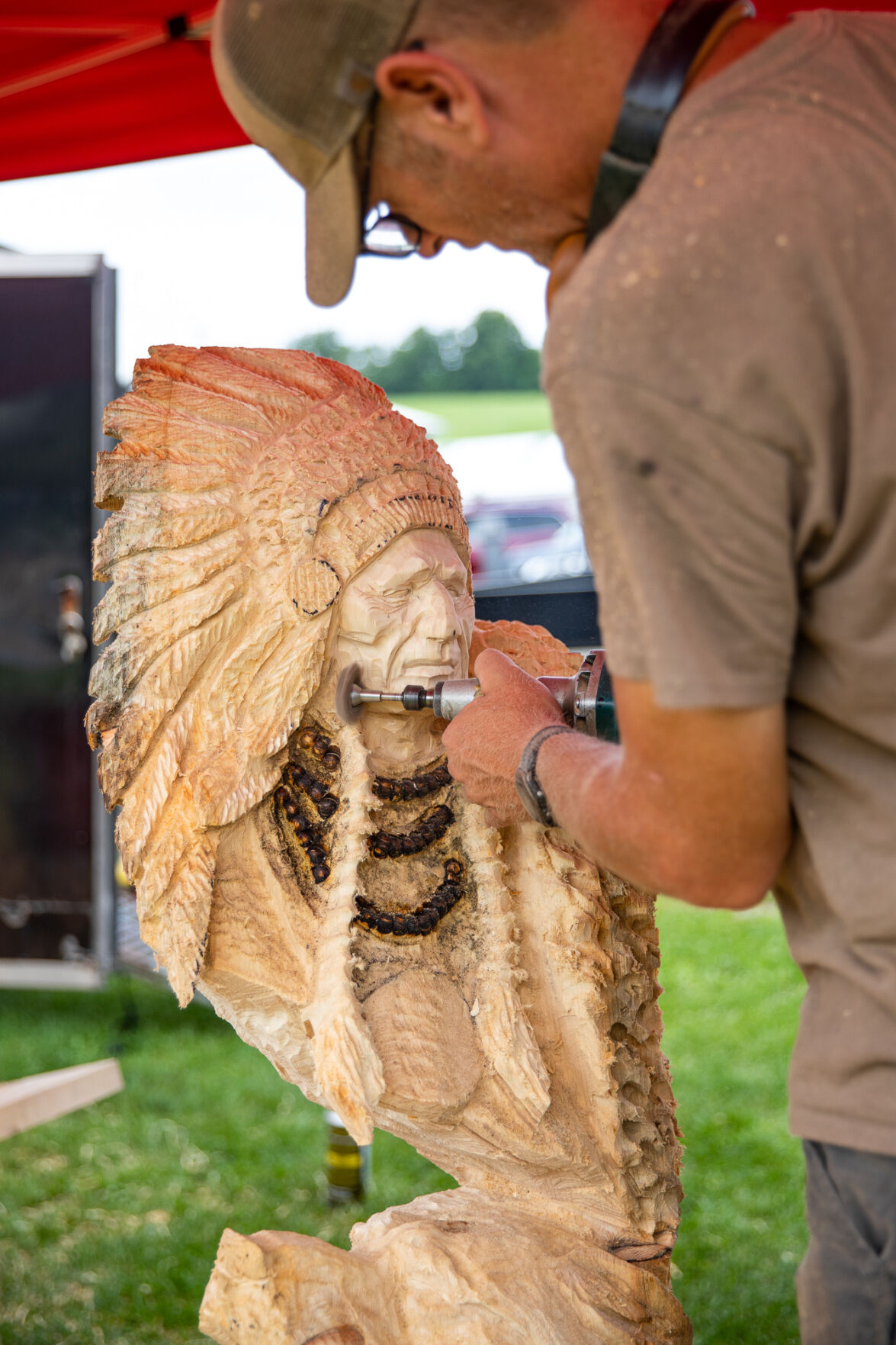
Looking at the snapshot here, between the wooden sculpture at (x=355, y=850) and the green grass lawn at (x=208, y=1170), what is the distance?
1.26 meters

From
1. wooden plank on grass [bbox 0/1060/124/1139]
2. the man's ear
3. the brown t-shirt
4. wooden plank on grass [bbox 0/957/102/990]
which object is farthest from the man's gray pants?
wooden plank on grass [bbox 0/957/102/990]

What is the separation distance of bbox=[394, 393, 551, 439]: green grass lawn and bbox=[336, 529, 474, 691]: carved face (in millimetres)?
9269

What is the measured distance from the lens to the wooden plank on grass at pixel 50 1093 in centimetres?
244

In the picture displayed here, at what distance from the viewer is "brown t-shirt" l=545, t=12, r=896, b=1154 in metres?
0.88

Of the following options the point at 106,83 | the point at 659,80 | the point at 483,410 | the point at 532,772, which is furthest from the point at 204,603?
the point at 483,410

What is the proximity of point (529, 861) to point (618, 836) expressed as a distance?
2.87 ft

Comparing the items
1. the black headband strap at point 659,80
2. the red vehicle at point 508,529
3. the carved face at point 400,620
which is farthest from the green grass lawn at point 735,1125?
the red vehicle at point 508,529

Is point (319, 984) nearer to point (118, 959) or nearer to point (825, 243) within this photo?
point (825, 243)

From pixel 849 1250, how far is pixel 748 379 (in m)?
0.77

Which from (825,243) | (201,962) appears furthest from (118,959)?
(825,243)

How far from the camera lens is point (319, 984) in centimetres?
174

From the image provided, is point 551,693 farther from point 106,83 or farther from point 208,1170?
point 208,1170

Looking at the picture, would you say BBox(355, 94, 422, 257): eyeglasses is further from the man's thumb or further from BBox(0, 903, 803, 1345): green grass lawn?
BBox(0, 903, 803, 1345): green grass lawn

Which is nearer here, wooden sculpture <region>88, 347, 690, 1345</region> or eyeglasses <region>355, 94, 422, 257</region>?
eyeglasses <region>355, 94, 422, 257</region>
